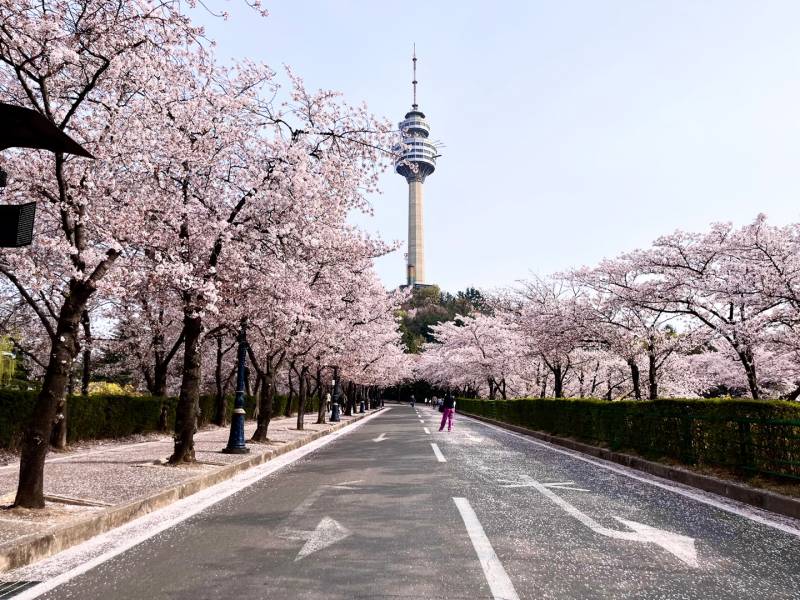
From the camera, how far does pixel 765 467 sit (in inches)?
334

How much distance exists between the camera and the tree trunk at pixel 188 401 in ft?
35.9

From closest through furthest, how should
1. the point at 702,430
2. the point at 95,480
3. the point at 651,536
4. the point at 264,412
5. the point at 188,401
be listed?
1. the point at 651,536
2. the point at 95,480
3. the point at 702,430
4. the point at 188,401
5. the point at 264,412

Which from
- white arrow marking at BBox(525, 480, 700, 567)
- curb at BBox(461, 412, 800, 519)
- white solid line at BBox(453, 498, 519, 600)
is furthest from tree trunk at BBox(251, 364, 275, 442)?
white arrow marking at BBox(525, 480, 700, 567)

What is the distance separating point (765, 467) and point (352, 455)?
28.1 ft

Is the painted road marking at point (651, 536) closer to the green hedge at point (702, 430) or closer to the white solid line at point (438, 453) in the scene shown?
the green hedge at point (702, 430)

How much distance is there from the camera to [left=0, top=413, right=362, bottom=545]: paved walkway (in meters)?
5.80

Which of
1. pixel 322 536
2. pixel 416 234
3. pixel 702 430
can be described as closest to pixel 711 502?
pixel 702 430

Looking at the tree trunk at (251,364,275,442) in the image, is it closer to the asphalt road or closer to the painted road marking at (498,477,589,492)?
the asphalt road

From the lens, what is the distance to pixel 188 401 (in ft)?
36.8

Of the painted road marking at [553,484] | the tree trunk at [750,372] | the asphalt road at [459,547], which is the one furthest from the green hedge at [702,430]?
the tree trunk at [750,372]

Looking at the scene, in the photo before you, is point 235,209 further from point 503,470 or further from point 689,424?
point 689,424

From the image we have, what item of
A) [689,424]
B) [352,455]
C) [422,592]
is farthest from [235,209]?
[689,424]

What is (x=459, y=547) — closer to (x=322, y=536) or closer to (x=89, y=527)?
(x=322, y=536)

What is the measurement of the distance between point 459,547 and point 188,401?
25.5 ft
